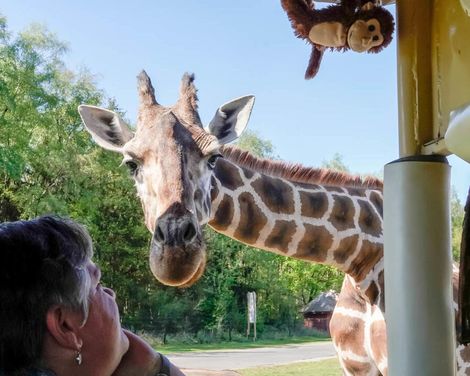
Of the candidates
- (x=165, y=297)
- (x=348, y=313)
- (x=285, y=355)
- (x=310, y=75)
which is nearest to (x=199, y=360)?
(x=285, y=355)

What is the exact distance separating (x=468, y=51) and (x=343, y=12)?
382 mm

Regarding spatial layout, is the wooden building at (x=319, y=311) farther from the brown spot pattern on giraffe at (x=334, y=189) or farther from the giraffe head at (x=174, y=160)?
the giraffe head at (x=174, y=160)

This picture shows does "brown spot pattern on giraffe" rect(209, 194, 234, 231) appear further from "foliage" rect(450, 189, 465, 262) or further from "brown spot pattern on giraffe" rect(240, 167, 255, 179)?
"foliage" rect(450, 189, 465, 262)

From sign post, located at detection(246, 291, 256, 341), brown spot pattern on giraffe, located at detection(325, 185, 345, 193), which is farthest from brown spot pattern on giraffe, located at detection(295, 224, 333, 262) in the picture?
sign post, located at detection(246, 291, 256, 341)

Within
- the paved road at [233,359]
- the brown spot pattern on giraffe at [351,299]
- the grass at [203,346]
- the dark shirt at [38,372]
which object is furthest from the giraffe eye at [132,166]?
the grass at [203,346]

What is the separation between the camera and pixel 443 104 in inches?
41.6

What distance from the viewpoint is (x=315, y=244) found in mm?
2375

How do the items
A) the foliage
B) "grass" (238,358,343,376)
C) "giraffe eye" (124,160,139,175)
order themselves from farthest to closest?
1. "grass" (238,358,343,376)
2. "giraffe eye" (124,160,139,175)
3. the foliage

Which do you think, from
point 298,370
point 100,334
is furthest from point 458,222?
point 298,370

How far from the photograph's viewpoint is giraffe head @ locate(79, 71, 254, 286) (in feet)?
6.31

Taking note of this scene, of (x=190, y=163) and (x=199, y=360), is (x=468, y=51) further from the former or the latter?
(x=199, y=360)

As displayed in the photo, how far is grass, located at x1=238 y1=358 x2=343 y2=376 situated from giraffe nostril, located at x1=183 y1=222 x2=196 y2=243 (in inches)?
252

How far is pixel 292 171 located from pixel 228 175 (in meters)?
0.28

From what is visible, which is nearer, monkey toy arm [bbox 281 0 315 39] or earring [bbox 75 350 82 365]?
earring [bbox 75 350 82 365]
